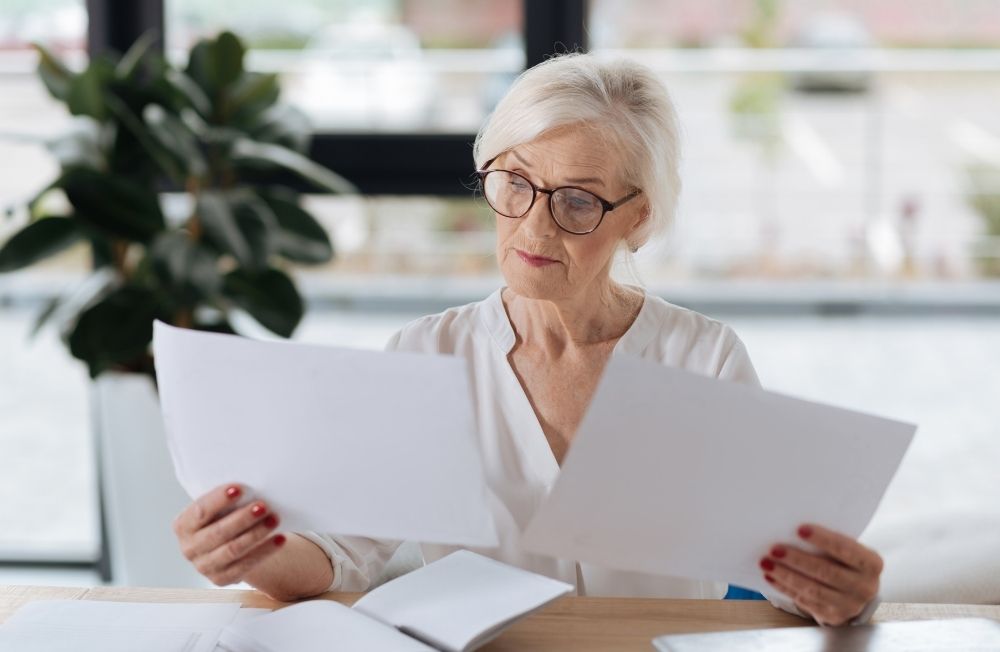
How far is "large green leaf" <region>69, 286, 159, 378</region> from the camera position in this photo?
2451mm

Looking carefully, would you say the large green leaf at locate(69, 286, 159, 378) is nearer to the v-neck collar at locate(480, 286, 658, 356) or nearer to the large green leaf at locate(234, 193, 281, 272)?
the large green leaf at locate(234, 193, 281, 272)

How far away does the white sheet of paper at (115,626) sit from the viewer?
1171 mm

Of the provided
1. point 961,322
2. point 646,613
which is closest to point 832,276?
point 961,322

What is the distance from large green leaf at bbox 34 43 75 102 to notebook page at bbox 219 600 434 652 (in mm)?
1660

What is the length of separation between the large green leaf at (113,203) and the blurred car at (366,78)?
3.11ft

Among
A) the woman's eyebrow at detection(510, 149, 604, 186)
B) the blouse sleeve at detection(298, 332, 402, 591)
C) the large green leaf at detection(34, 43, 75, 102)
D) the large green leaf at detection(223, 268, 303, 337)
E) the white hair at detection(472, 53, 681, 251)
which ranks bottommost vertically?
the blouse sleeve at detection(298, 332, 402, 591)

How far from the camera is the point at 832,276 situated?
5.51 metres

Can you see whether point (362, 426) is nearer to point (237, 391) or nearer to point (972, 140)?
point (237, 391)

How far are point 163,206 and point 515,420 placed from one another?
Result: 1.28m

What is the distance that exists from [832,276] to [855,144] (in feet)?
2.02

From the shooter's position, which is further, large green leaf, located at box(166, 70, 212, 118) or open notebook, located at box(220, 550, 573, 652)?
large green leaf, located at box(166, 70, 212, 118)

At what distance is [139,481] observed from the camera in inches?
103

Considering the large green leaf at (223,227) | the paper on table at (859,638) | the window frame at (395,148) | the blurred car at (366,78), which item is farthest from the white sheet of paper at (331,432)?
the blurred car at (366,78)

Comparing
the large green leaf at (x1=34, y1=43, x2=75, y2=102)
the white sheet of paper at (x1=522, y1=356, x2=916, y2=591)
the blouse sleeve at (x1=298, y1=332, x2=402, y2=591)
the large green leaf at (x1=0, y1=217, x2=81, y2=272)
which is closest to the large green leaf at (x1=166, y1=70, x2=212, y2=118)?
the large green leaf at (x1=34, y1=43, x2=75, y2=102)
